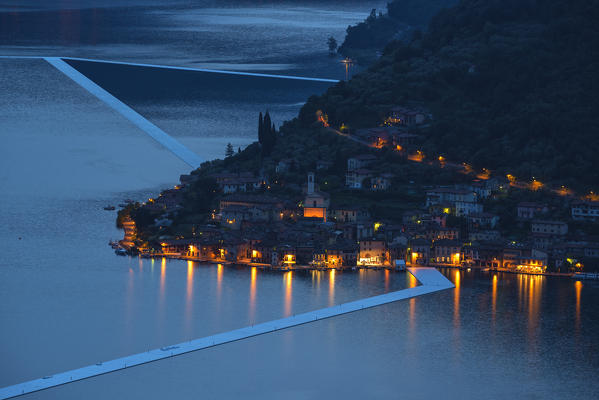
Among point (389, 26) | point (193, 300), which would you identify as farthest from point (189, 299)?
point (389, 26)

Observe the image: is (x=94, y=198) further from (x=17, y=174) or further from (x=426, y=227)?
(x=426, y=227)

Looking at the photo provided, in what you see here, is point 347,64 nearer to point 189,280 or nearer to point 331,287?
point 189,280

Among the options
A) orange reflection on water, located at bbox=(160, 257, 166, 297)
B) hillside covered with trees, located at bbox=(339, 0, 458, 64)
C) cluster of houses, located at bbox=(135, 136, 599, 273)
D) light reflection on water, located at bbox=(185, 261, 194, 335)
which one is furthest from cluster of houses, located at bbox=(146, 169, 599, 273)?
hillside covered with trees, located at bbox=(339, 0, 458, 64)

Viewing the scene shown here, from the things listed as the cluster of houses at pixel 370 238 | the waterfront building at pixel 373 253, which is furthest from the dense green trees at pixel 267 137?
the waterfront building at pixel 373 253

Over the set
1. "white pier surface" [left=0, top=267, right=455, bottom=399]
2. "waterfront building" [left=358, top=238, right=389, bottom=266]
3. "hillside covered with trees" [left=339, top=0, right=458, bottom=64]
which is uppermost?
"hillside covered with trees" [left=339, top=0, right=458, bottom=64]

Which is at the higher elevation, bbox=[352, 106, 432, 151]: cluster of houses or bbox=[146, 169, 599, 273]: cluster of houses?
bbox=[352, 106, 432, 151]: cluster of houses

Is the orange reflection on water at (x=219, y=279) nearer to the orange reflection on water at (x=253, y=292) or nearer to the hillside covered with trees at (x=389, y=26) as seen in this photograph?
the orange reflection on water at (x=253, y=292)

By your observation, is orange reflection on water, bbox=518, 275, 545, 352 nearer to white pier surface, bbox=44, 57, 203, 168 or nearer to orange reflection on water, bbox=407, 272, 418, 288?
orange reflection on water, bbox=407, 272, 418, 288
